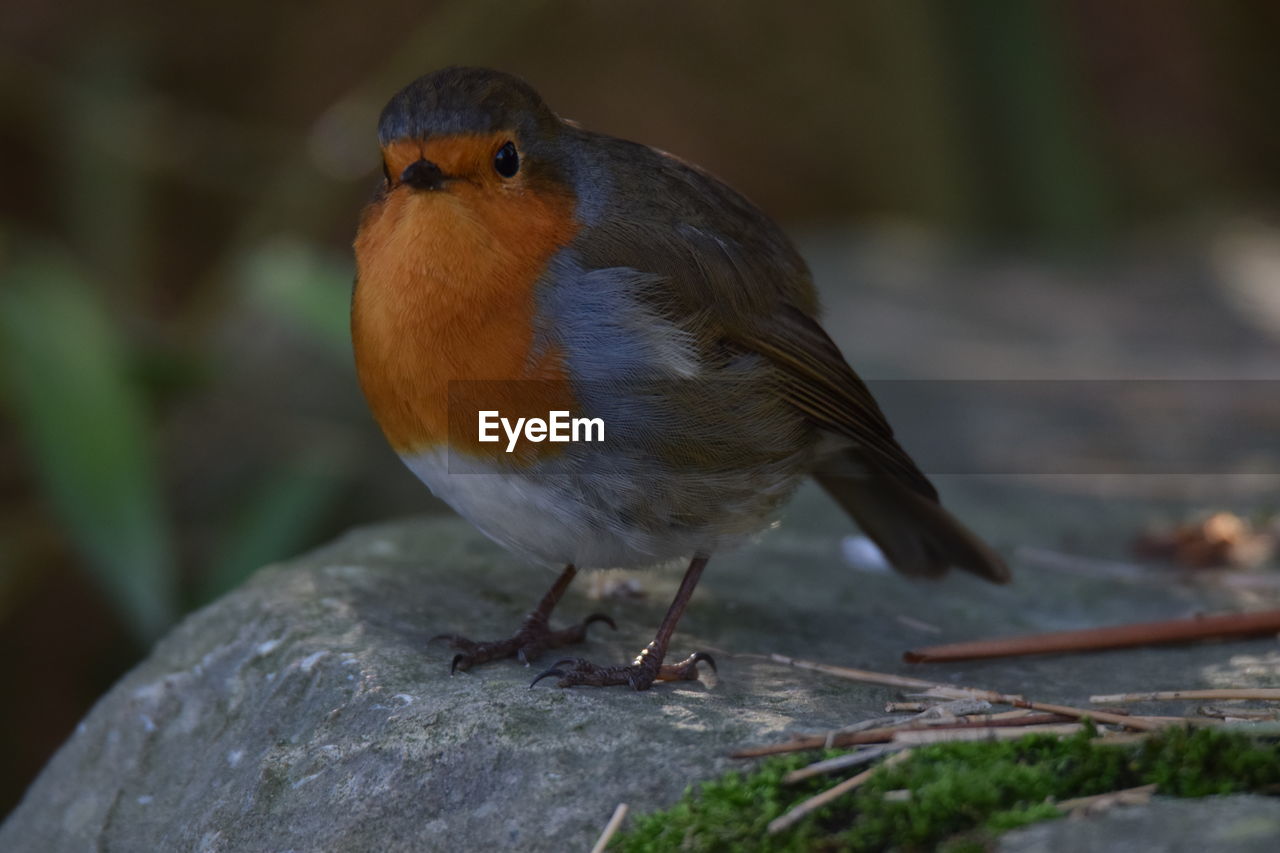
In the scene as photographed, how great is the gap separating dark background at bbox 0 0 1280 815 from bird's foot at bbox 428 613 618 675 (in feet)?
4.04

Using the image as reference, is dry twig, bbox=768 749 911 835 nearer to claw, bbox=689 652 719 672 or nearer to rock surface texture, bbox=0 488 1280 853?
rock surface texture, bbox=0 488 1280 853

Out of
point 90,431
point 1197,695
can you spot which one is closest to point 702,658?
point 1197,695

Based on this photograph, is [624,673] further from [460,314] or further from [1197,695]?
[1197,695]

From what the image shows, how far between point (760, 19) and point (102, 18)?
445 centimetres

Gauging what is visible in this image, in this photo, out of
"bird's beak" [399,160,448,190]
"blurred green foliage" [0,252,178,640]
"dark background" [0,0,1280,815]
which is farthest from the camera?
"dark background" [0,0,1280,815]

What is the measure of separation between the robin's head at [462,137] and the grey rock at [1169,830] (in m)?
1.54

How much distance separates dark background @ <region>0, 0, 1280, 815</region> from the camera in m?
4.34

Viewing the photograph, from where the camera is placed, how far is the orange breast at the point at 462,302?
257cm

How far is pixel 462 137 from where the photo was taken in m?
2.58

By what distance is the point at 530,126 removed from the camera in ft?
8.96

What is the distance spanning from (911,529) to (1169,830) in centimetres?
171

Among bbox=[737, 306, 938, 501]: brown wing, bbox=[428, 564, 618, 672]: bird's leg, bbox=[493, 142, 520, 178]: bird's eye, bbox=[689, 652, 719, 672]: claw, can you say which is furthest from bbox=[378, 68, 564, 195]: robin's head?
bbox=[689, 652, 719, 672]: claw

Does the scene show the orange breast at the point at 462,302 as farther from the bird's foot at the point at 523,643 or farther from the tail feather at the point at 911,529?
the tail feather at the point at 911,529

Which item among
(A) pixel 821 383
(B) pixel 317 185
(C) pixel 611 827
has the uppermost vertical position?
→ (B) pixel 317 185
